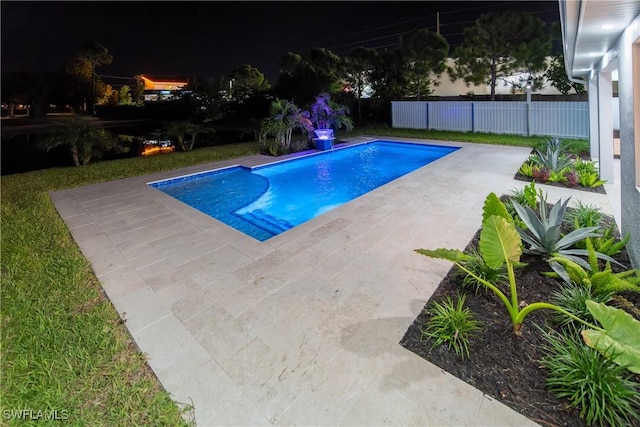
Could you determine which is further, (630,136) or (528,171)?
(528,171)

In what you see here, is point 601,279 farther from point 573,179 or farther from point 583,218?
point 573,179

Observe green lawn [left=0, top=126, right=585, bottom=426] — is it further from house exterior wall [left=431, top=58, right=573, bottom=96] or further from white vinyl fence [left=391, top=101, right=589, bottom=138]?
house exterior wall [left=431, top=58, right=573, bottom=96]

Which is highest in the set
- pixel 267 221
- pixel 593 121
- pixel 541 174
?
pixel 593 121

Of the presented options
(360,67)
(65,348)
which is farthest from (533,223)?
(360,67)

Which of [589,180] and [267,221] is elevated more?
[589,180]

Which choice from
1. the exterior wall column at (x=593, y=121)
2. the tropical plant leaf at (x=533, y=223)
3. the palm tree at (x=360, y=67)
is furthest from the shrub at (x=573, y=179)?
the palm tree at (x=360, y=67)

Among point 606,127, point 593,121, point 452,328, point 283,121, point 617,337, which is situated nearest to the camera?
point 617,337

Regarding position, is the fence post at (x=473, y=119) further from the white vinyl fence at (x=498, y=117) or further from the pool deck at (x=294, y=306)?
the pool deck at (x=294, y=306)

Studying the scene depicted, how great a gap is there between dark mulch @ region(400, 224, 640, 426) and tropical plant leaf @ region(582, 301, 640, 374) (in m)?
0.34

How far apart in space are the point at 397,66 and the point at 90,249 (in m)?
15.6

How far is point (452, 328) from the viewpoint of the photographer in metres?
2.19

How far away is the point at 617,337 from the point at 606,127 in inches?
225

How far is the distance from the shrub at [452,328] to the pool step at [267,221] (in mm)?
3059

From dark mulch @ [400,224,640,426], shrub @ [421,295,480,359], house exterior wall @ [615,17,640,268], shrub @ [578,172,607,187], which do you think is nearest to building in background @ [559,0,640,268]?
house exterior wall @ [615,17,640,268]
